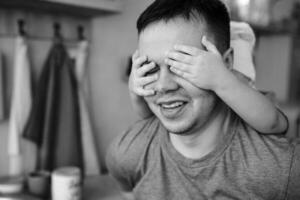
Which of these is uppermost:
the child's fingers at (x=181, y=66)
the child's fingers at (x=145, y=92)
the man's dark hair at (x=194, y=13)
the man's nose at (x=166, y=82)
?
the man's dark hair at (x=194, y=13)

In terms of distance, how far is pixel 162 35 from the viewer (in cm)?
56

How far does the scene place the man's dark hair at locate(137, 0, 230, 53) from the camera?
0.57 meters

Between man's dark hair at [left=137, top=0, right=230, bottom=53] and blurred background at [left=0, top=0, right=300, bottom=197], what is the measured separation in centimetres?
49

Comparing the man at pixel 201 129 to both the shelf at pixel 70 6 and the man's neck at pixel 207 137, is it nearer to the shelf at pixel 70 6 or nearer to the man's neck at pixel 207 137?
the man's neck at pixel 207 137

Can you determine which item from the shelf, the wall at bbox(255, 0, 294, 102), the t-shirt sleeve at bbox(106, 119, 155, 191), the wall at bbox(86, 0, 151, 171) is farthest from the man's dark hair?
the wall at bbox(255, 0, 294, 102)

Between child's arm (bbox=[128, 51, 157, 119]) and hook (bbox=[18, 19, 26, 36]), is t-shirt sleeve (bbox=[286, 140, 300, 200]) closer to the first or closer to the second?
child's arm (bbox=[128, 51, 157, 119])

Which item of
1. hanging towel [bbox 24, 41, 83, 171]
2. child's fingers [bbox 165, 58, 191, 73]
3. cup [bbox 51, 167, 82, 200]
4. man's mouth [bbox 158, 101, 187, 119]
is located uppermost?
child's fingers [bbox 165, 58, 191, 73]

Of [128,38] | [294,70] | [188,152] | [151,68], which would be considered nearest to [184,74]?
[151,68]

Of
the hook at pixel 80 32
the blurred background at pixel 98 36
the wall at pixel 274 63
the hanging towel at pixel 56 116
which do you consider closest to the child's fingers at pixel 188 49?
the blurred background at pixel 98 36

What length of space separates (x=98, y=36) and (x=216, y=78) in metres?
1.02

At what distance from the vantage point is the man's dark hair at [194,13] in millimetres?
565

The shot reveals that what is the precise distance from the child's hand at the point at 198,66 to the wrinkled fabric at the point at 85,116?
0.86 meters

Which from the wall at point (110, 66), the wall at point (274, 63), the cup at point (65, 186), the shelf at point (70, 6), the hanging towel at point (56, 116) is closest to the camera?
the cup at point (65, 186)

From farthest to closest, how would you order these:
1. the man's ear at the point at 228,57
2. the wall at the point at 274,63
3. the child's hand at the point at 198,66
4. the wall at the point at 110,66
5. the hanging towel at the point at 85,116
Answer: the wall at the point at 274,63
the wall at the point at 110,66
the hanging towel at the point at 85,116
the man's ear at the point at 228,57
the child's hand at the point at 198,66
